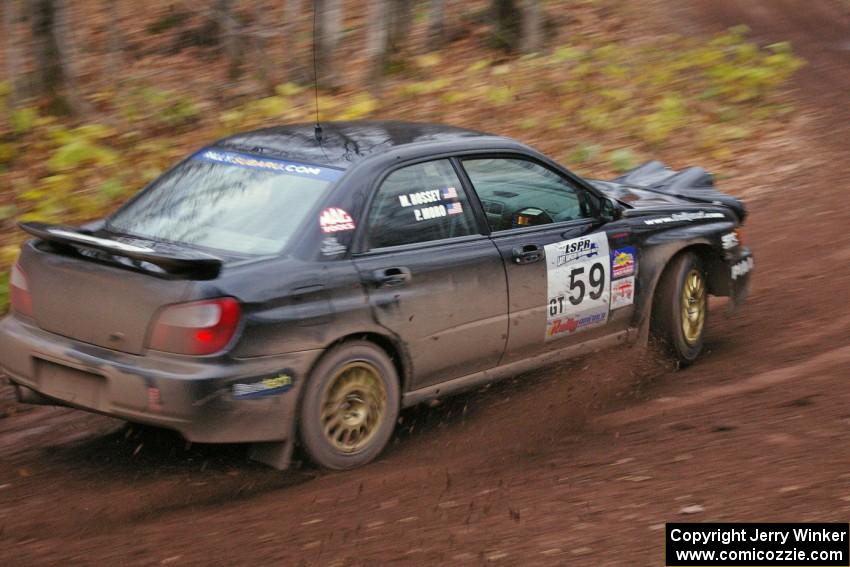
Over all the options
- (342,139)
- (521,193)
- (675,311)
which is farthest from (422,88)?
(342,139)

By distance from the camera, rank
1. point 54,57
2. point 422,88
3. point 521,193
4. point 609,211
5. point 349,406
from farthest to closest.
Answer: point 422,88 → point 54,57 → point 609,211 → point 521,193 → point 349,406

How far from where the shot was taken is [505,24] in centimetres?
1822

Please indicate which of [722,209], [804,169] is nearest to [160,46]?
[804,169]

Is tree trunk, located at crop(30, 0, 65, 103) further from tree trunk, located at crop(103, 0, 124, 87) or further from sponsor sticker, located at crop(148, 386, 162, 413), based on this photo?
sponsor sticker, located at crop(148, 386, 162, 413)

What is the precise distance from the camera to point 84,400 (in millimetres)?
4934

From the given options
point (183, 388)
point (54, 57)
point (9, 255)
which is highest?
point (54, 57)

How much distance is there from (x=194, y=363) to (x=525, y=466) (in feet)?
5.57

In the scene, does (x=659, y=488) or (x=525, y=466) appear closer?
(x=659, y=488)

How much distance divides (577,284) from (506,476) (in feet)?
5.04

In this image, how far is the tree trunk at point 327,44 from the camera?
14.9 m

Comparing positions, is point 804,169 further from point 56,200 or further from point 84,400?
point 84,400

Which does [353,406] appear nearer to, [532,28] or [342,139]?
[342,139]

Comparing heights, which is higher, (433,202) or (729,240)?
(433,202)

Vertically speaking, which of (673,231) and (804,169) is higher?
(673,231)
